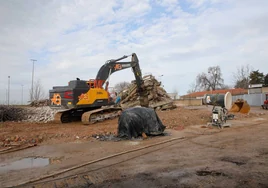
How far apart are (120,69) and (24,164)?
11.8m

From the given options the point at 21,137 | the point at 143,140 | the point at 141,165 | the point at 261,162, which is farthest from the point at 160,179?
the point at 21,137

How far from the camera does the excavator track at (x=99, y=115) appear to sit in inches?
557

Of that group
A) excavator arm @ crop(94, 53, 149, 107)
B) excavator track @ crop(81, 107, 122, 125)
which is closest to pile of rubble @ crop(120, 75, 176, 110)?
excavator arm @ crop(94, 53, 149, 107)

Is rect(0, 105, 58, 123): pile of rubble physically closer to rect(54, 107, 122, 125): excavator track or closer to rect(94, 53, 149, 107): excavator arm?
rect(54, 107, 122, 125): excavator track

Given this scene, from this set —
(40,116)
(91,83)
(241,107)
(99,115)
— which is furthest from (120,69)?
(241,107)

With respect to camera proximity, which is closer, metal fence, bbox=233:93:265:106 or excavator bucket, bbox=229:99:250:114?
excavator bucket, bbox=229:99:250:114

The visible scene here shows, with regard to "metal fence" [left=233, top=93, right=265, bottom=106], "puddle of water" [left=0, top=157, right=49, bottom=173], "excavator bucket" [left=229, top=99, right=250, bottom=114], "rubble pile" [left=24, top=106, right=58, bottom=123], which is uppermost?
"metal fence" [left=233, top=93, right=265, bottom=106]

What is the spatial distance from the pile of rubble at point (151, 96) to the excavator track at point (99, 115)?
16.4ft

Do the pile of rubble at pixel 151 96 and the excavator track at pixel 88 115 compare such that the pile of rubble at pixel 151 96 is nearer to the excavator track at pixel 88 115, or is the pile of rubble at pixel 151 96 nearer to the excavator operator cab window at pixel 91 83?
the excavator track at pixel 88 115

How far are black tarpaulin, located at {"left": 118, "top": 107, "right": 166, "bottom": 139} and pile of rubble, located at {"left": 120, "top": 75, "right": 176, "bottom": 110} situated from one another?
1114 cm

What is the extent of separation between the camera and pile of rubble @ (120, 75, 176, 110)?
71.6 feet

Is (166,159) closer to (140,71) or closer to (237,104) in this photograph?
(140,71)

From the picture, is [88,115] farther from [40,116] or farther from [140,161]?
[140,161]

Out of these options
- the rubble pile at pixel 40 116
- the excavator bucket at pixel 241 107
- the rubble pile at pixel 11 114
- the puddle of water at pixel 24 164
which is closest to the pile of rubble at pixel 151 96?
the excavator bucket at pixel 241 107
